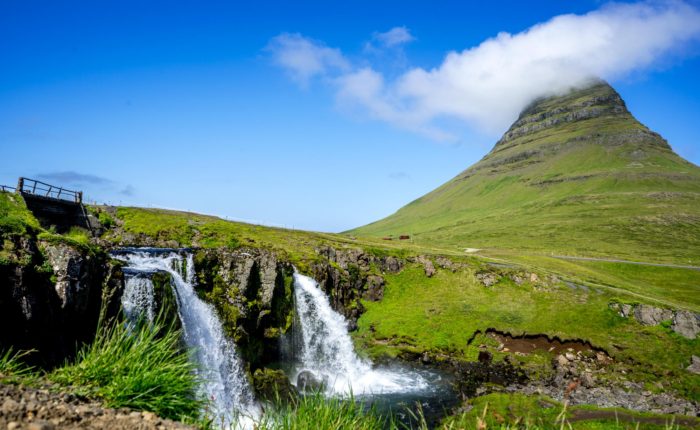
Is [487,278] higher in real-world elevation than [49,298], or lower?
lower

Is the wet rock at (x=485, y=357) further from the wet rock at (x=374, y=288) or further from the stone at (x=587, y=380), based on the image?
the wet rock at (x=374, y=288)

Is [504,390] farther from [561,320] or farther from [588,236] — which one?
[588,236]

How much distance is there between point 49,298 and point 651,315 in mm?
62085

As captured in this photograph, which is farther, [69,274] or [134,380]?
[69,274]

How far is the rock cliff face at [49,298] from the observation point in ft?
65.1

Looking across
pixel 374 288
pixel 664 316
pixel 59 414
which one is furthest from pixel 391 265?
pixel 59 414

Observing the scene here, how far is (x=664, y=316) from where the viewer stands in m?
48.0

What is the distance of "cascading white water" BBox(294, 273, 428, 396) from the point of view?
39.0 metres

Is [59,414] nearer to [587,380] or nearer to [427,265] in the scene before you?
[587,380]

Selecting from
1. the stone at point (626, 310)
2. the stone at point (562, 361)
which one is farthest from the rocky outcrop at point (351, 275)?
the stone at point (626, 310)

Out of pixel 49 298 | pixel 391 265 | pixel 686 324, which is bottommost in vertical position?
pixel 686 324

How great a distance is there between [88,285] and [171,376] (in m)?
19.6

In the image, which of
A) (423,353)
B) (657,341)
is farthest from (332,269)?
(657,341)

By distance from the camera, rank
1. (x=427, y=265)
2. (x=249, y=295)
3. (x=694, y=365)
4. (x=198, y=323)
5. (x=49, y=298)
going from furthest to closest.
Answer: (x=427, y=265) < (x=694, y=365) < (x=249, y=295) < (x=198, y=323) < (x=49, y=298)
